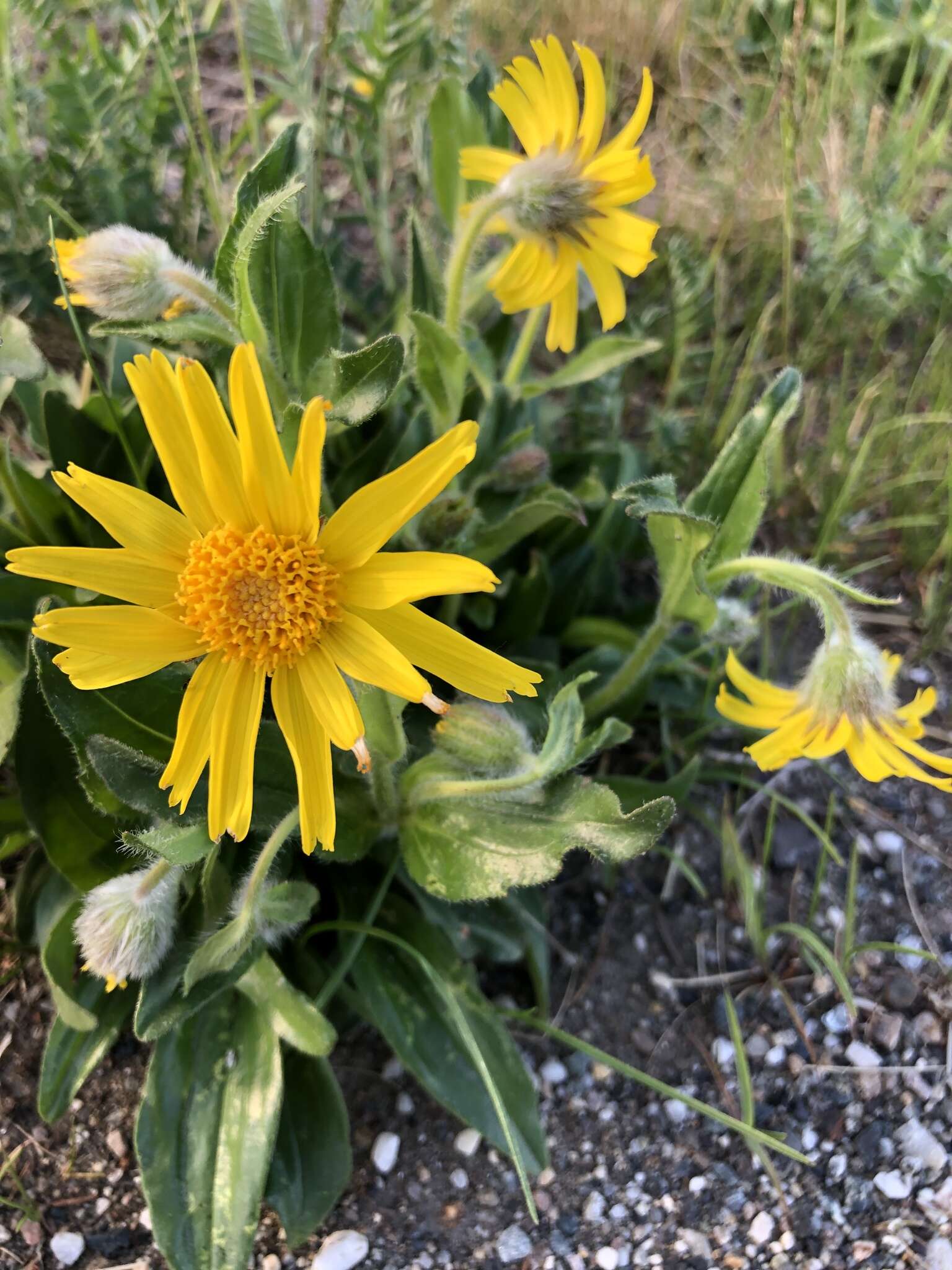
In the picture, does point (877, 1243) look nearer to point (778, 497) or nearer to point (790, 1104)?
point (790, 1104)

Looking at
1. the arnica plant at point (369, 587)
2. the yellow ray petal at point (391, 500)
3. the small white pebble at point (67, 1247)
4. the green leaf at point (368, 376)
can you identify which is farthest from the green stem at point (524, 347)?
the small white pebble at point (67, 1247)

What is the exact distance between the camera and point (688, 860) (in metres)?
2.21

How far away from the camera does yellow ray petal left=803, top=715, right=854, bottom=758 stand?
62.7 inches

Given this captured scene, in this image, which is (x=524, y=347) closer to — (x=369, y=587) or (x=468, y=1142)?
(x=369, y=587)

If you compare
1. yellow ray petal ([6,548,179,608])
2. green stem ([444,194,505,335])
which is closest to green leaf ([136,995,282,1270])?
yellow ray petal ([6,548,179,608])

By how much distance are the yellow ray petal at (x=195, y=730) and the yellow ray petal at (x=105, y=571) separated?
0.11m

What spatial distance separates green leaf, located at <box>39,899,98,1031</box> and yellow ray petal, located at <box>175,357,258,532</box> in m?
0.83

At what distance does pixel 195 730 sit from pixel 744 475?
1048mm

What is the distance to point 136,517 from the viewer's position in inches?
51.4

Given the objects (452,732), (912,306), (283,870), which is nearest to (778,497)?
(912,306)

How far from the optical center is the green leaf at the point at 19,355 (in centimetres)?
163

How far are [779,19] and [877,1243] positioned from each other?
3.33 m

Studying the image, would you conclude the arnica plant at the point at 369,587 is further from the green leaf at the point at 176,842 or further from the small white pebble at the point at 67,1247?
the small white pebble at the point at 67,1247

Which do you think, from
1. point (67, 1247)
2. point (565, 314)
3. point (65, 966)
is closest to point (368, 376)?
point (565, 314)
